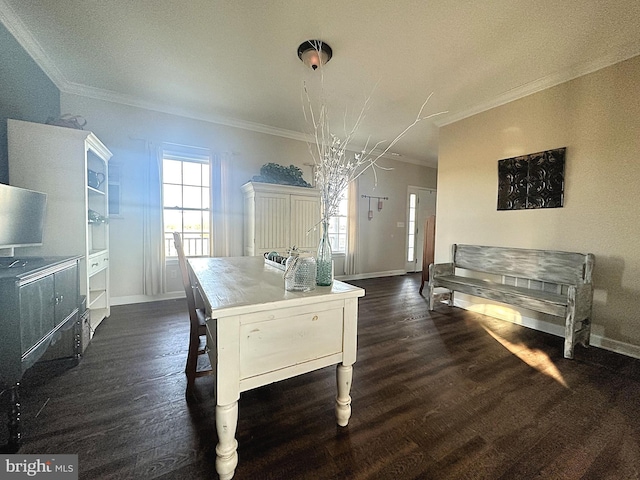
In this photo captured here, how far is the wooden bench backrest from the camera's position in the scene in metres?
2.52

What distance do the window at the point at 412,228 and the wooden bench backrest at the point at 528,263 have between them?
2807 mm

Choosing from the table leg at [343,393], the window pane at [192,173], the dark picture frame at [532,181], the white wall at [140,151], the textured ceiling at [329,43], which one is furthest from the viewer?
the window pane at [192,173]

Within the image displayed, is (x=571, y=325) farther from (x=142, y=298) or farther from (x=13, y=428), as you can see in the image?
(x=142, y=298)

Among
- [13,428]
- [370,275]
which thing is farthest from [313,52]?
[370,275]

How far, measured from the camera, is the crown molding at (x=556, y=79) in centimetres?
230

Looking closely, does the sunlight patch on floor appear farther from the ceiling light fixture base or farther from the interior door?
the interior door

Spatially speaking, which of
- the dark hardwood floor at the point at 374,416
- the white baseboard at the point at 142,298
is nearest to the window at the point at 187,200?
the white baseboard at the point at 142,298

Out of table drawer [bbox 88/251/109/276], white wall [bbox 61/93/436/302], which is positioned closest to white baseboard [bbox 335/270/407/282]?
white wall [bbox 61/93/436/302]

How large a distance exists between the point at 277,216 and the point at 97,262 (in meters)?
2.18

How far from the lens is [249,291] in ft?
4.10

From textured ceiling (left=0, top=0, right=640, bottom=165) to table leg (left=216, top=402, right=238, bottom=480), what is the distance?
2.60 metres

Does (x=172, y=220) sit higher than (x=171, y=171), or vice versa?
(x=171, y=171)

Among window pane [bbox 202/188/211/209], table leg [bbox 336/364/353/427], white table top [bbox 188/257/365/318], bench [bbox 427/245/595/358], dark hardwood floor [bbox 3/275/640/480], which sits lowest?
dark hardwood floor [bbox 3/275/640/480]

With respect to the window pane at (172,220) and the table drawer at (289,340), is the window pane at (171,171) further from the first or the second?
the table drawer at (289,340)
